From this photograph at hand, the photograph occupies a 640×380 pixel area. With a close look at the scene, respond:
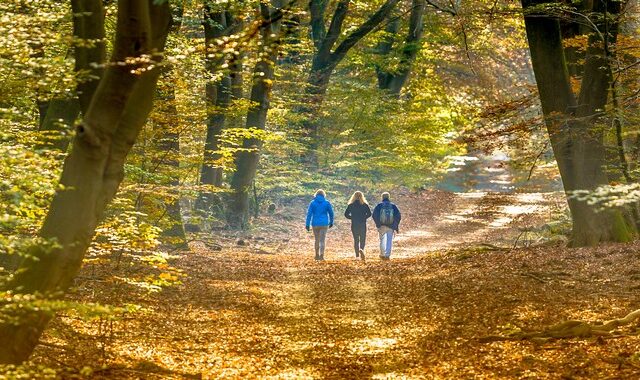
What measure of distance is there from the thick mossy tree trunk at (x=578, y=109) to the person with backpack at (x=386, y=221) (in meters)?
5.25

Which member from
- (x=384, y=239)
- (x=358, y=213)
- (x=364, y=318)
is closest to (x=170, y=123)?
(x=364, y=318)

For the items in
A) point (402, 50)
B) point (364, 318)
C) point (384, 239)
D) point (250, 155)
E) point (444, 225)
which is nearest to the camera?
point (364, 318)

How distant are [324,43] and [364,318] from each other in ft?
55.4

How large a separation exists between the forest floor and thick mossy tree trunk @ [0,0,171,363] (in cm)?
82

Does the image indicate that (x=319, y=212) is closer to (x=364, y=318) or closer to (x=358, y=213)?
(x=358, y=213)

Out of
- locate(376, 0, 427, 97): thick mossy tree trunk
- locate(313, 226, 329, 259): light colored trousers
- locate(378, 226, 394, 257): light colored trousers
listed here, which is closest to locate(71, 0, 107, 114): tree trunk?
locate(313, 226, 329, 259): light colored trousers

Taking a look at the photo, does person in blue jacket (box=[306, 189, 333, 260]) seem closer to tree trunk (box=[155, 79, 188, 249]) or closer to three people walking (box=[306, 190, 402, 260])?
three people walking (box=[306, 190, 402, 260])

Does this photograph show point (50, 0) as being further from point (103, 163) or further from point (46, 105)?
point (103, 163)

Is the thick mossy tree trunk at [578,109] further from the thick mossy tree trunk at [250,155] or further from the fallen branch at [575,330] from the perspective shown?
the thick mossy tree trunk at [250,155]

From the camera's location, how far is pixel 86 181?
5977mm

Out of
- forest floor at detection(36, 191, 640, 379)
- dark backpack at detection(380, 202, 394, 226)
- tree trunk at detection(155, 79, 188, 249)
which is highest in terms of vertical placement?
tree trunk at detection(155, 79, 188, 249)

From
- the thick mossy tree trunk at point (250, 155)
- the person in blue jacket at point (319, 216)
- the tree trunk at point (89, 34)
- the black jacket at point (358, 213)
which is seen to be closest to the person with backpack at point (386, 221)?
the black jacket at point (358, 213)

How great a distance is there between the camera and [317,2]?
26.8 meters

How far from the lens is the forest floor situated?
7.10 meters
